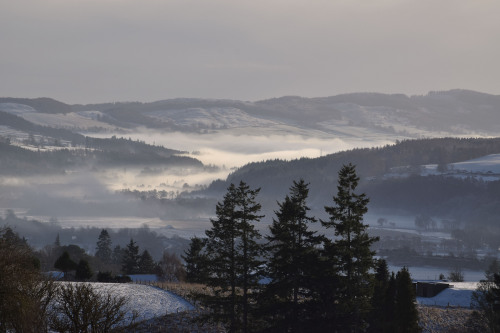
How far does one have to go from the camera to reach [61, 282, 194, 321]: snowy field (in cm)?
9262

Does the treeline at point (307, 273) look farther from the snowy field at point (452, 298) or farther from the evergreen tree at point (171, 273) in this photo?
the evergreen tree at point (171, 273)

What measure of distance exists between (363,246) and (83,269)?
50.7m

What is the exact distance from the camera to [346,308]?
7538cm

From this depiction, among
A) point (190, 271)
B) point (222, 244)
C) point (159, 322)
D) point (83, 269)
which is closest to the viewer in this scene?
point (222, 244)

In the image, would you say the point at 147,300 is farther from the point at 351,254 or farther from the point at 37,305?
the point at 37,305

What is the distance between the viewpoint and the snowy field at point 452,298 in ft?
372

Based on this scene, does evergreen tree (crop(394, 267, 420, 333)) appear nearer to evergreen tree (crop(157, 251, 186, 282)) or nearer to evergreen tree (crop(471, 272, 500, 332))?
evergreen tree (crop(471, 272, 500, 332))

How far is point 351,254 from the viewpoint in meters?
76.2

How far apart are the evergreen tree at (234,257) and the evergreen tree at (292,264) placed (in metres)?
3.44

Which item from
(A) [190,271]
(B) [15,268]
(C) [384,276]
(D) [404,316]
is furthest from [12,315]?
(A) [190,271]

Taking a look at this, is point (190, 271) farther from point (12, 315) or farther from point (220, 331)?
point (12, 315)

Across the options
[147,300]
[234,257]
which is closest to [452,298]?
[147,300]

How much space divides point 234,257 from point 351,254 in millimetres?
12361

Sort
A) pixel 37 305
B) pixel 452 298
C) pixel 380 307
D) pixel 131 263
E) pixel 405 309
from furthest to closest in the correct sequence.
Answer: pixel 131 263 < pixel 452 298 < pixel 380 307 < pixel 405 309 < pixel 37 305
